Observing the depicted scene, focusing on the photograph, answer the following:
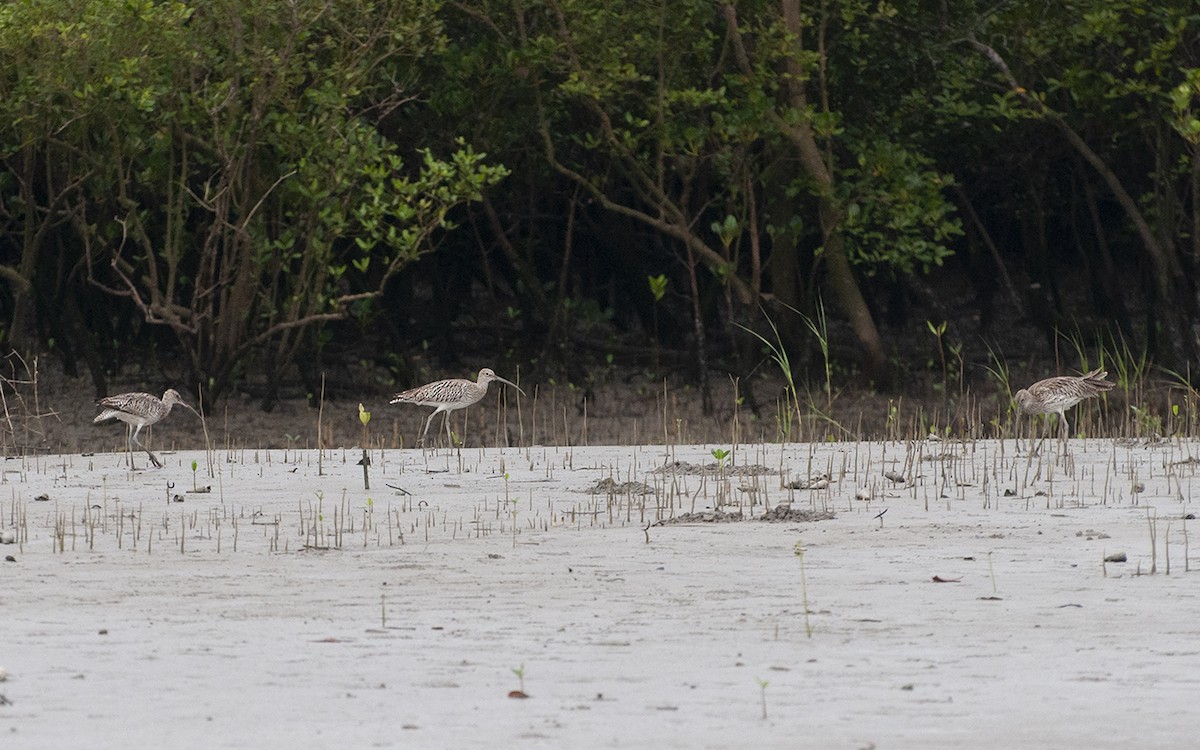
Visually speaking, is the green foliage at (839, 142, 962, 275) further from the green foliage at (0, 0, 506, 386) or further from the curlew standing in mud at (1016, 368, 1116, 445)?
the curlew standing in mud at (1016, 368, 1116, 445)

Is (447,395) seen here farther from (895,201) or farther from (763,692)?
(763,692)

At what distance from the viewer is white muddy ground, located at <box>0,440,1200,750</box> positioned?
519 cm

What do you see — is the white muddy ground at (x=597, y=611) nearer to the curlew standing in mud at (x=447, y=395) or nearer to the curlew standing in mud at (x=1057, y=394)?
the curlew standing in mud at (x=1057, y=394)

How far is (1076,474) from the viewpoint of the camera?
1116cm

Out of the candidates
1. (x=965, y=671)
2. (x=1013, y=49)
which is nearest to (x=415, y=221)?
(x=1013, y=49)

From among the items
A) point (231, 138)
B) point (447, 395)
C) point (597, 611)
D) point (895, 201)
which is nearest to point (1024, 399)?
point (447, 395)

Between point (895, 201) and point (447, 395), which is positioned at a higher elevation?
point (895, 201)

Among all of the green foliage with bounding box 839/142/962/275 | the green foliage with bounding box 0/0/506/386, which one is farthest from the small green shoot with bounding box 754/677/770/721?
the green foliage with bounding box 839/142/962/275

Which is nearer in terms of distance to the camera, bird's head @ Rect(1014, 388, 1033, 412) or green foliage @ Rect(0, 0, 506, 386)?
bird's head @ Rect(1014, 388, 1033, 412)

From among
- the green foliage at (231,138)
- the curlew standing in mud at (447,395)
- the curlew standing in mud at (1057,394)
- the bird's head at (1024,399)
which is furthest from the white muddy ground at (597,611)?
the green foliage at (231,138)

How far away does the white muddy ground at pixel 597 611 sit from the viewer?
519 centimetres

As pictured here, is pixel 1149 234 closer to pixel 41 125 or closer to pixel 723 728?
pixel 41 125

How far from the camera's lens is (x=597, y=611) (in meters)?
6.94

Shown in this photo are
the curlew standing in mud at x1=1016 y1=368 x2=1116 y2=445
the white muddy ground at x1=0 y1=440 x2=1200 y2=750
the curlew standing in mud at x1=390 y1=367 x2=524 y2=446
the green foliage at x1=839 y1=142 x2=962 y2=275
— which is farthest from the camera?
the green foliage at x1=839 y1=142 x2=962 y2=275
